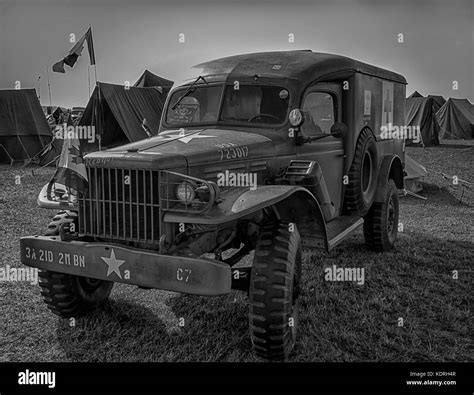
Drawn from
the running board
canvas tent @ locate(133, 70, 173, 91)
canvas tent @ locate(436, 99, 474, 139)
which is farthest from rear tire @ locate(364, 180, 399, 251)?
canvas tent @ locate(436, 99, 474, 139)

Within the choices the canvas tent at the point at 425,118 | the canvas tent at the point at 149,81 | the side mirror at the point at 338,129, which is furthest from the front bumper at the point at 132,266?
the canvas tent at the point at 425,118

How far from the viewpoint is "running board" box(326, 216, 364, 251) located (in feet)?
13.5

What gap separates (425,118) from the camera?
787 inches

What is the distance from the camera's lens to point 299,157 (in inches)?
161

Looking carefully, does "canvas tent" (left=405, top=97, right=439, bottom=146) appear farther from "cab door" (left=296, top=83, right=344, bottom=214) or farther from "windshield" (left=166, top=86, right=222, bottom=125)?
"windshield" (left=166, top=86, right=222, bottom=125)

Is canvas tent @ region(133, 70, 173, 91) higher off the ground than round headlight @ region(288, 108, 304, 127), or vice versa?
canvas tent @ region(133, 70, 173, 91)

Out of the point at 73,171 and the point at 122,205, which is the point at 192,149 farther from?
the point at 73,171

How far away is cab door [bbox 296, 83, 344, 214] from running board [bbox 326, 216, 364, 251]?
0.37 ft

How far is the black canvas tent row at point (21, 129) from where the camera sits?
45.2 feet

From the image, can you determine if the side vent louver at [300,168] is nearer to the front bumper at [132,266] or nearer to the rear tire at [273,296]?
the rear tire at [273,296]

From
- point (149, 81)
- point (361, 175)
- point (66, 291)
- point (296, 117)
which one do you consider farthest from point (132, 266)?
point (149, 81)

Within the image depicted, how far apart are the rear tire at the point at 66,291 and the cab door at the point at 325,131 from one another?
75.0 inches

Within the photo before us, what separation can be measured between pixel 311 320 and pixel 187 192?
1.50 metres
